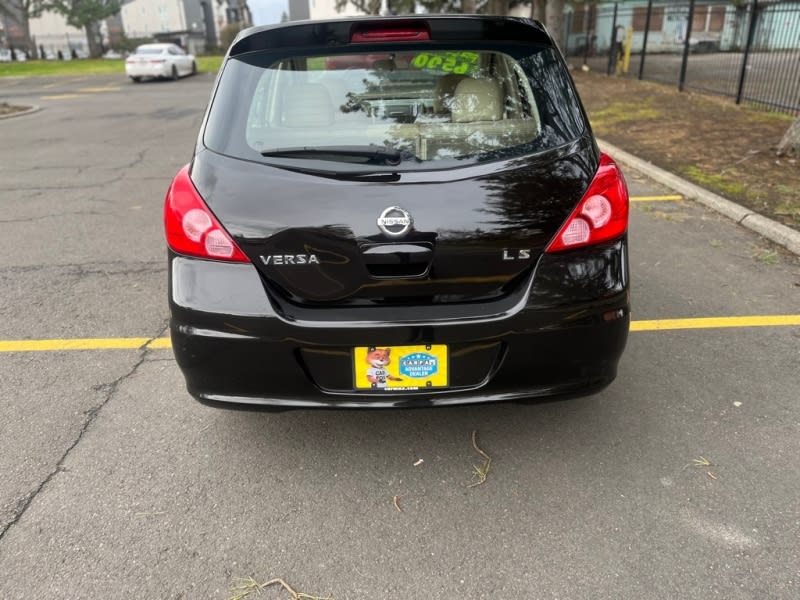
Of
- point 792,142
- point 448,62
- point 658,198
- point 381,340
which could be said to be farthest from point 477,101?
point 792,142

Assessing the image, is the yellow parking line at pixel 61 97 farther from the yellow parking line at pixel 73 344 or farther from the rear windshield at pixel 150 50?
the yellow parking line at pixel 73 344

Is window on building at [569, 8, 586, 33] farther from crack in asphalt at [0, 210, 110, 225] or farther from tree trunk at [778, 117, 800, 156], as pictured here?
crack in asphalt at [0, 210, 110, 225]

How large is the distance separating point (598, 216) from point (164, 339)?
264cm

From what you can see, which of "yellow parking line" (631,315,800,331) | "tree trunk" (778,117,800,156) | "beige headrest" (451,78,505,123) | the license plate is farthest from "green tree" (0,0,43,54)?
the license plate

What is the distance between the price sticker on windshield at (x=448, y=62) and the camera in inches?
105

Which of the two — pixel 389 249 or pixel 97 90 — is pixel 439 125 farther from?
pixel 97 90

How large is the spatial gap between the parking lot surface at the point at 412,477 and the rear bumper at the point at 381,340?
41cm

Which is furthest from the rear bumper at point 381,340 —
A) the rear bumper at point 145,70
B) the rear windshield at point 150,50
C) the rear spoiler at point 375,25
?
the rear windshield at point 150,50

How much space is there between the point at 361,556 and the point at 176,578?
62 centimetres

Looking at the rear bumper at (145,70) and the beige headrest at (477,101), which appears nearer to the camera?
the beige headrest at (477,101)

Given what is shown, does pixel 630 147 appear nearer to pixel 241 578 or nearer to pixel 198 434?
pixel 198 434

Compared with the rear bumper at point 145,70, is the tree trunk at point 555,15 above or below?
above

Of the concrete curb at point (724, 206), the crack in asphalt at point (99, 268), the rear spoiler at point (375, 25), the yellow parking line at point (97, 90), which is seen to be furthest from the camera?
the yellow parking line at point (97, 90)

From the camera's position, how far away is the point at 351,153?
2414 millimetres
